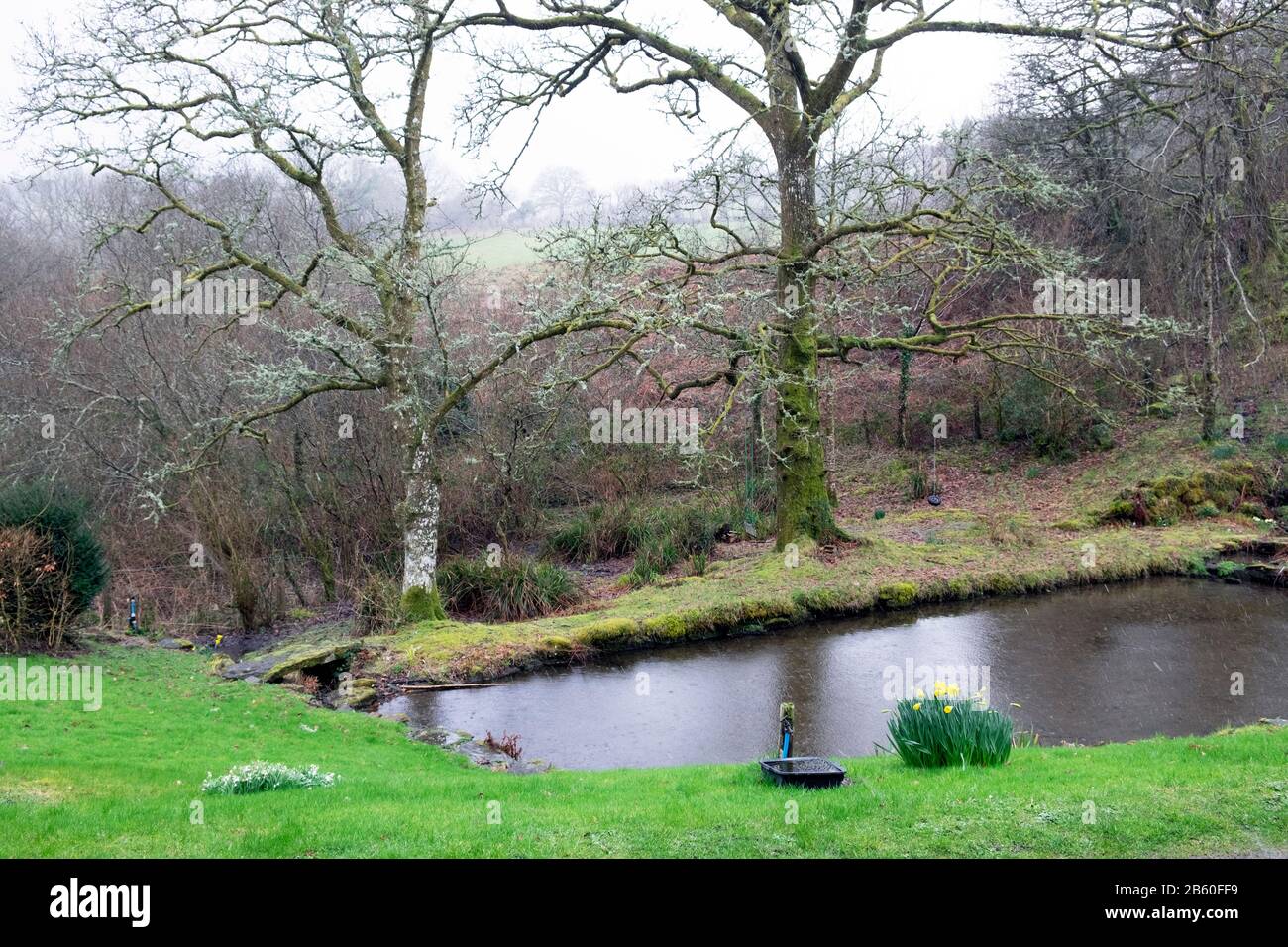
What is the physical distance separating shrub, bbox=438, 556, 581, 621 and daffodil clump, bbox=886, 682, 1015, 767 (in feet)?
31.3

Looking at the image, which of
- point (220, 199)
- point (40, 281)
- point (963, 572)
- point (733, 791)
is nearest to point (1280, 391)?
point (963, 572)

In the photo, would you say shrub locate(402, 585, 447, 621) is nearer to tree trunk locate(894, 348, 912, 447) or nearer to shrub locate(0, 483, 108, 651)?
shrub locate(0, 483, 108, 651)

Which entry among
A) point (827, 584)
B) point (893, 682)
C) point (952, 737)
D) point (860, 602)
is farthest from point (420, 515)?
point (952, 737)

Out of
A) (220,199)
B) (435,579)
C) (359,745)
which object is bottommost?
(359,745)

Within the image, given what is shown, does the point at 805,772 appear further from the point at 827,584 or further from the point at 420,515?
the point at 420,515

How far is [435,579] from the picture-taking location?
55.4 ft

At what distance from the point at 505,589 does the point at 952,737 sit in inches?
410

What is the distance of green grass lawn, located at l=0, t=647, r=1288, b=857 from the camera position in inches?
213

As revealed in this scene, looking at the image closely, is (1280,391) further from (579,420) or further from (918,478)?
(579,420)

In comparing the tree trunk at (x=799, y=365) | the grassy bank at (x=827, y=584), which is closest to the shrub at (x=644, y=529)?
the grassy bank at (x=827, y=584)

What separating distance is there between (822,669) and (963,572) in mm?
4965

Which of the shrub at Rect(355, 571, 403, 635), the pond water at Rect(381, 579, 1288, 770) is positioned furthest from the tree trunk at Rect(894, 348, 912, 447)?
the shrub at Rect(355, 571, 403, 635)

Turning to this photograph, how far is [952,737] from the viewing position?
7391 millimetres

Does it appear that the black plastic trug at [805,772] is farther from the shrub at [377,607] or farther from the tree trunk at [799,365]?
the shrub at [377,607]
